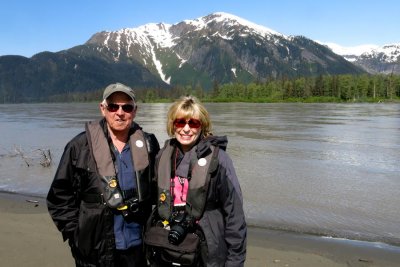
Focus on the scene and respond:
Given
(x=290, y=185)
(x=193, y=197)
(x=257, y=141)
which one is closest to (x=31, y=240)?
(x=193, y=197)

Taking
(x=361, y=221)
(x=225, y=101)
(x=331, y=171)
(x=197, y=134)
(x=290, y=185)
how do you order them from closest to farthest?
(x=197, y=134) → (x=361, y=221) → (x=290, y=185) → (x=331, y=171) → (x=225, y=101)

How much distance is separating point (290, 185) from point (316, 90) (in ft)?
457

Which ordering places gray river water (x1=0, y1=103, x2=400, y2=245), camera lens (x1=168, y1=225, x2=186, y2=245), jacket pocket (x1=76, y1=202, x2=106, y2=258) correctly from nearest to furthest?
camera lens (x1=168, y1=225, x2=186, y2=245)
jacket pocket (x1=76, y1=202, x2=106, y2=258)
gray river water (x1=0, y1=103, x2=400, y2=245)

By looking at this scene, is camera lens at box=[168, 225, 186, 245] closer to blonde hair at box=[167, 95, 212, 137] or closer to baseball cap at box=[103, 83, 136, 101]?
blonde hair at box=[167, 95, 212, 137]

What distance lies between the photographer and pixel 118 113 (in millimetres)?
4320

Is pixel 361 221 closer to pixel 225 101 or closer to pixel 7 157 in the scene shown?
pixel 7 157

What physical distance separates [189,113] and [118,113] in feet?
2.62

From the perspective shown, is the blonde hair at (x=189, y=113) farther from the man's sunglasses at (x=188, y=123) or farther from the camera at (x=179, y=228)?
the camera at (x=179, y=228)

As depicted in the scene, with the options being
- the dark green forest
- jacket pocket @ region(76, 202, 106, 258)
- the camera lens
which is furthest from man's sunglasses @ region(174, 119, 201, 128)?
the dark green forest

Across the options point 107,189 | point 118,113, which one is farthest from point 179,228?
point 118,113

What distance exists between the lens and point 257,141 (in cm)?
2880

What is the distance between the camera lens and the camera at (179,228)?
3906mm

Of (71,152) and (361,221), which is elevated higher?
(71,152)

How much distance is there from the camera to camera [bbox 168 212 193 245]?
154 inches
